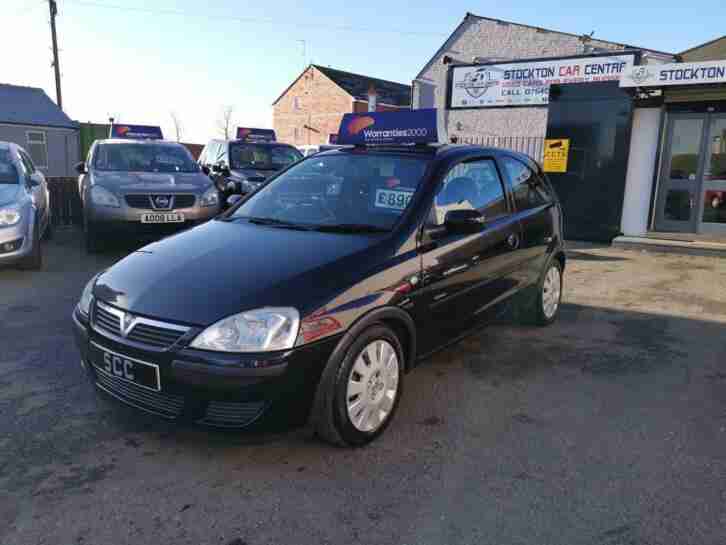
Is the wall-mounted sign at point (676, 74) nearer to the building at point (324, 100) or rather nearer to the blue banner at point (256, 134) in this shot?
the blue banner at point (256, 134)

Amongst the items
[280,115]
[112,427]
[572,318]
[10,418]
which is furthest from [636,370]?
[280,115]

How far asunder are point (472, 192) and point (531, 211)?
1077mm

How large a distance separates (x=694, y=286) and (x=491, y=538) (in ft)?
21.3

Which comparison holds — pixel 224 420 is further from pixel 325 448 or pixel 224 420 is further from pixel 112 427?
pixel 112 427

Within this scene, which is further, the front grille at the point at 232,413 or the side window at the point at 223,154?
the side window at the point at 223,154

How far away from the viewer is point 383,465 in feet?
9.82

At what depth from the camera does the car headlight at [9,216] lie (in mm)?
6758

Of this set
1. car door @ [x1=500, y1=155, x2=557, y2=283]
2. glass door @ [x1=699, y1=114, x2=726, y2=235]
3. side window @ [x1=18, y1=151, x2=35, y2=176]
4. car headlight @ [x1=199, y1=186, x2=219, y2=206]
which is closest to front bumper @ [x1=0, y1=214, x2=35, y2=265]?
side window @ [x1=18, y1=151, x2=35, y2=176]

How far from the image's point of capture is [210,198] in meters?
8.69

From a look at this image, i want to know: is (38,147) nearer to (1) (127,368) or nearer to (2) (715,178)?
(2) (715,178)

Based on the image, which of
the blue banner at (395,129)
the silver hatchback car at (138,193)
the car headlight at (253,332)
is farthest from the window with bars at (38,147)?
the car headlight at (253,332)

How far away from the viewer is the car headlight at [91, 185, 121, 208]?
7.95 metres

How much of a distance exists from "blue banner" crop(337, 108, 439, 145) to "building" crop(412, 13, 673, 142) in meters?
17.0

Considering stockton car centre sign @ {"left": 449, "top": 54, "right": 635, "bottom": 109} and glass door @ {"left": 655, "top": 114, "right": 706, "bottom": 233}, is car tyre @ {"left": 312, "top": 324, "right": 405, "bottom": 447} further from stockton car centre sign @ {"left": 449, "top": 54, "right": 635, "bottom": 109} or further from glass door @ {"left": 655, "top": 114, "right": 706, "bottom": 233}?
stockton car centre sign @ {"left": 449, "top": 54, "right": 635, "bottom": 109}
